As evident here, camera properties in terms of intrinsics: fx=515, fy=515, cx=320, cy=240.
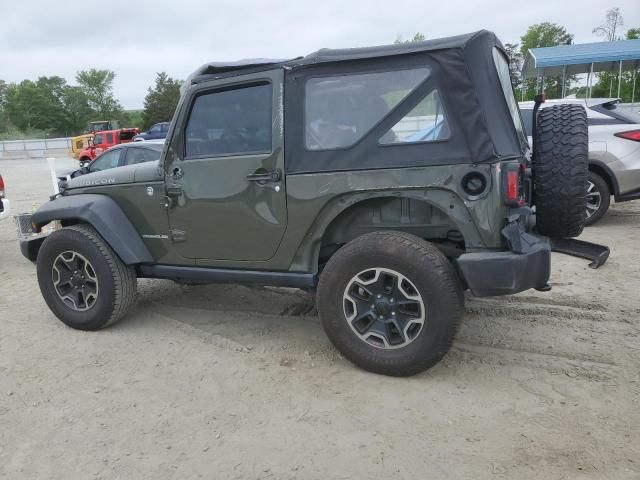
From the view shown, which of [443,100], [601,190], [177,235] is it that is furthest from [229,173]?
[601,190]

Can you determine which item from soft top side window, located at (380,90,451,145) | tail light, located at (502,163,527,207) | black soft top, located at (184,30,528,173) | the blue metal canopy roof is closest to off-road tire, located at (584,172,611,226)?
black soft top, located at (184,30,528,173)

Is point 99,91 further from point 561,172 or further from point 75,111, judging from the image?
point 561,172

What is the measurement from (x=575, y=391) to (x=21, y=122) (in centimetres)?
8681

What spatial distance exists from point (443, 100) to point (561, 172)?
891mm

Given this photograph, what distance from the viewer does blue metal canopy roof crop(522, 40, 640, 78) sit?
55.3 ft

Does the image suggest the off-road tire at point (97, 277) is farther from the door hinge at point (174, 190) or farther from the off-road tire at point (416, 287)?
the off-road tire at point (416, 287)

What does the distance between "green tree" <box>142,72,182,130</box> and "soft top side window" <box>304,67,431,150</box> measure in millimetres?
54984

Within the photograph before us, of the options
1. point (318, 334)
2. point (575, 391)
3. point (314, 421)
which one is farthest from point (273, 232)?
point (575, 391)

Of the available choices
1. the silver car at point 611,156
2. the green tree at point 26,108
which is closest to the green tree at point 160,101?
the green tree at point 26,108

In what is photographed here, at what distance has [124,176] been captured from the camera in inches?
163

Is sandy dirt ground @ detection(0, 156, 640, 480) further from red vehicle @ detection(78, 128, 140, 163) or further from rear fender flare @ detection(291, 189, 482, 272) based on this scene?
red vehicle @ detection(78, 128, 140, 163)

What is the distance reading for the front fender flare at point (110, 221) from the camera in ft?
13.2

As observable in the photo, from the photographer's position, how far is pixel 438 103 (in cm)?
310

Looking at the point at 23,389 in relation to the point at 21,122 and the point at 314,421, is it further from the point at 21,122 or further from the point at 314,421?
the point at 21,122
